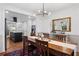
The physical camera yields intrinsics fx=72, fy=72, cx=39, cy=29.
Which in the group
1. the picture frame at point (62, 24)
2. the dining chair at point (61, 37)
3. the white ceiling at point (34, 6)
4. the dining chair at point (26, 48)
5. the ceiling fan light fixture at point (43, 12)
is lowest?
the dining chair at point (26, 48)

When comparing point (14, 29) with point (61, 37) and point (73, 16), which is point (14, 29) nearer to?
point (61, 37)

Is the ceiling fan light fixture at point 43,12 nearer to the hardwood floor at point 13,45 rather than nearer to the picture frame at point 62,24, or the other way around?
the picture frame at point 62,24

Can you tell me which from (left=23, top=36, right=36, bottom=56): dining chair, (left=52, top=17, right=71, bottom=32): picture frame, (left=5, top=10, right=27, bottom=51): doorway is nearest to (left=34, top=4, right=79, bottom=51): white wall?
(left=52, top=17, right=71, bottom=32): picture frame

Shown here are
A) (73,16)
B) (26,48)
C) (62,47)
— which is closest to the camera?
(73,16)

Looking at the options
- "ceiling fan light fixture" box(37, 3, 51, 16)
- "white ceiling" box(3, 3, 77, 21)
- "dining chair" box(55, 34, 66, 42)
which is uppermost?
"white ceiling" box(3, 3, 77, 21)

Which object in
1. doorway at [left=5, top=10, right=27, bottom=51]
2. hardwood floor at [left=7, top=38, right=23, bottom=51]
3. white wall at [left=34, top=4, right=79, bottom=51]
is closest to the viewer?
white wall at [left=34, top=4, right=79, bottom=51]

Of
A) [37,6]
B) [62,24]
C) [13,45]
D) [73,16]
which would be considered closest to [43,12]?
[37,6]

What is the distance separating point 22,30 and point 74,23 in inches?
36.3

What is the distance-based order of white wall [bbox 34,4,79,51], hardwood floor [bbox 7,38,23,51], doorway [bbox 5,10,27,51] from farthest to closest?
hardwood floor [bbox 7,38,23,51], doorway [bbox 5,10,27,51], white wall [bbox 34,4,79,51]

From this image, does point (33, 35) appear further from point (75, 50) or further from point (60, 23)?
point (75, 50)

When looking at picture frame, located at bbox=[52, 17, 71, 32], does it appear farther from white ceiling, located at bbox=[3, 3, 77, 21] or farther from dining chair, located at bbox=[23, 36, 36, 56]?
dining chair, located at bbox=[23, 36, 36, 56]

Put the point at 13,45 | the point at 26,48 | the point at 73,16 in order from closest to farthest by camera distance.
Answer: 1. the point at 73,16
2. the point at 13,45
3. the point at 26,48

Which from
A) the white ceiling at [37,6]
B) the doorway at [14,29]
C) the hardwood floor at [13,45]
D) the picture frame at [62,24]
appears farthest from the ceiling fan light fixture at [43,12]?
the hardwood floor at [13,45]

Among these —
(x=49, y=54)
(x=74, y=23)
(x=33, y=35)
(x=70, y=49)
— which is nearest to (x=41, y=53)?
(x=49, y=54)
